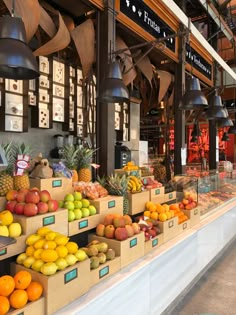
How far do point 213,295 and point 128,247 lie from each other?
1538 millimetres

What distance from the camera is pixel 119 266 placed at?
7.77 feet

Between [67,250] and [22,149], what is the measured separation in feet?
3.04

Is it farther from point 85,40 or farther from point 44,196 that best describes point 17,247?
point 85,40

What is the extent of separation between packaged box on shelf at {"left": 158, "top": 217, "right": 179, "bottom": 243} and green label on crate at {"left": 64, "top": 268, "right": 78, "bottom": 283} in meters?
1.43

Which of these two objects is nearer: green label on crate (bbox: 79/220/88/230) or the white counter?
the white counter

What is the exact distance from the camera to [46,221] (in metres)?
2.09

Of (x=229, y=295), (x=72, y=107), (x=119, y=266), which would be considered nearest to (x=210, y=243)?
(x=229, y=295)

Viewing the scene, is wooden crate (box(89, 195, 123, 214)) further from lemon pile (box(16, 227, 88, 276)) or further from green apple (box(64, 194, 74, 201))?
lemon pile (box(16, 227, 88, 276))

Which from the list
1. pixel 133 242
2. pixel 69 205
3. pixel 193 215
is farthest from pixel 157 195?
pixel 69 205

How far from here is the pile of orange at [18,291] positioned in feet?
5.20

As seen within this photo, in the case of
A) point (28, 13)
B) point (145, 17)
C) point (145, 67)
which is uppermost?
point (145, 17)

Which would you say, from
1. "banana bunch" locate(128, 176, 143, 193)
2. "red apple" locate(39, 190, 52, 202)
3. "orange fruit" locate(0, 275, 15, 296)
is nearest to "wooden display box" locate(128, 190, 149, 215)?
"banana bunch" locate(128, 176, 143, 193)

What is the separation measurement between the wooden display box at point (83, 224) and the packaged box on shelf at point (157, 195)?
3.40 ft

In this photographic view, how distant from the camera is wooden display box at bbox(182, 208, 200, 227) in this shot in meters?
3.79
